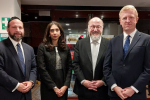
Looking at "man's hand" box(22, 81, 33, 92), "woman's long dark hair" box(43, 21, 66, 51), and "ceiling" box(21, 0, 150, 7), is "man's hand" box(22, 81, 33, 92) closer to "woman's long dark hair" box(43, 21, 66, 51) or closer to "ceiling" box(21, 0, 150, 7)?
"woman's long dark hair" box(43, 21, 66, 51)

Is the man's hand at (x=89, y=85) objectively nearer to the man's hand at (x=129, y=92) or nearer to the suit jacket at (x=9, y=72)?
the man's hand at (x=129, y=92)

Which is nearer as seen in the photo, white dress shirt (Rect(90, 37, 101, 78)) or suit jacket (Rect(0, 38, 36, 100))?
suit jacket (Rect(0, 38, 36, 100))

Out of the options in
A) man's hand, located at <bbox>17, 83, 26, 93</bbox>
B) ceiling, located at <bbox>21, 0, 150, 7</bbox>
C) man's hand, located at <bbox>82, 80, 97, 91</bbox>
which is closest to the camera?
man's hand, located at <bbox>17, 83, 26, 93</bbox>

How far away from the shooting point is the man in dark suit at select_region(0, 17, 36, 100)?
1679mm

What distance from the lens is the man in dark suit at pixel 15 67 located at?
1.68 m

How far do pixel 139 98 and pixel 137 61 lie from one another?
1.37 feet

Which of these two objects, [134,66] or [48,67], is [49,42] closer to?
[48,67]

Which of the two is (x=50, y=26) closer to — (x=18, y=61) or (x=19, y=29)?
(x=19, y=29)

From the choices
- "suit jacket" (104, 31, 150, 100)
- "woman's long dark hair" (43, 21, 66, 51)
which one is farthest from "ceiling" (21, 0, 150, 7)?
"suit jacket" (104, 31, 150, 100)

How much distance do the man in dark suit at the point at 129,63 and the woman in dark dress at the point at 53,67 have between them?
725 mm

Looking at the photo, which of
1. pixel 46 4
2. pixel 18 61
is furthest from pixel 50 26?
pixel 46 4

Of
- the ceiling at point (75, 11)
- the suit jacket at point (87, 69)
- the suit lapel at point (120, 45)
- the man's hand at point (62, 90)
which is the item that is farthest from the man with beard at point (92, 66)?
the ceiling at point (75, 11)

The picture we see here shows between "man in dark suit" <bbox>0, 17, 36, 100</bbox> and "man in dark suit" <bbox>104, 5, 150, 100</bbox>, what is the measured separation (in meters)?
1.09

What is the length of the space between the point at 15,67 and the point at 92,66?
1.04 m
